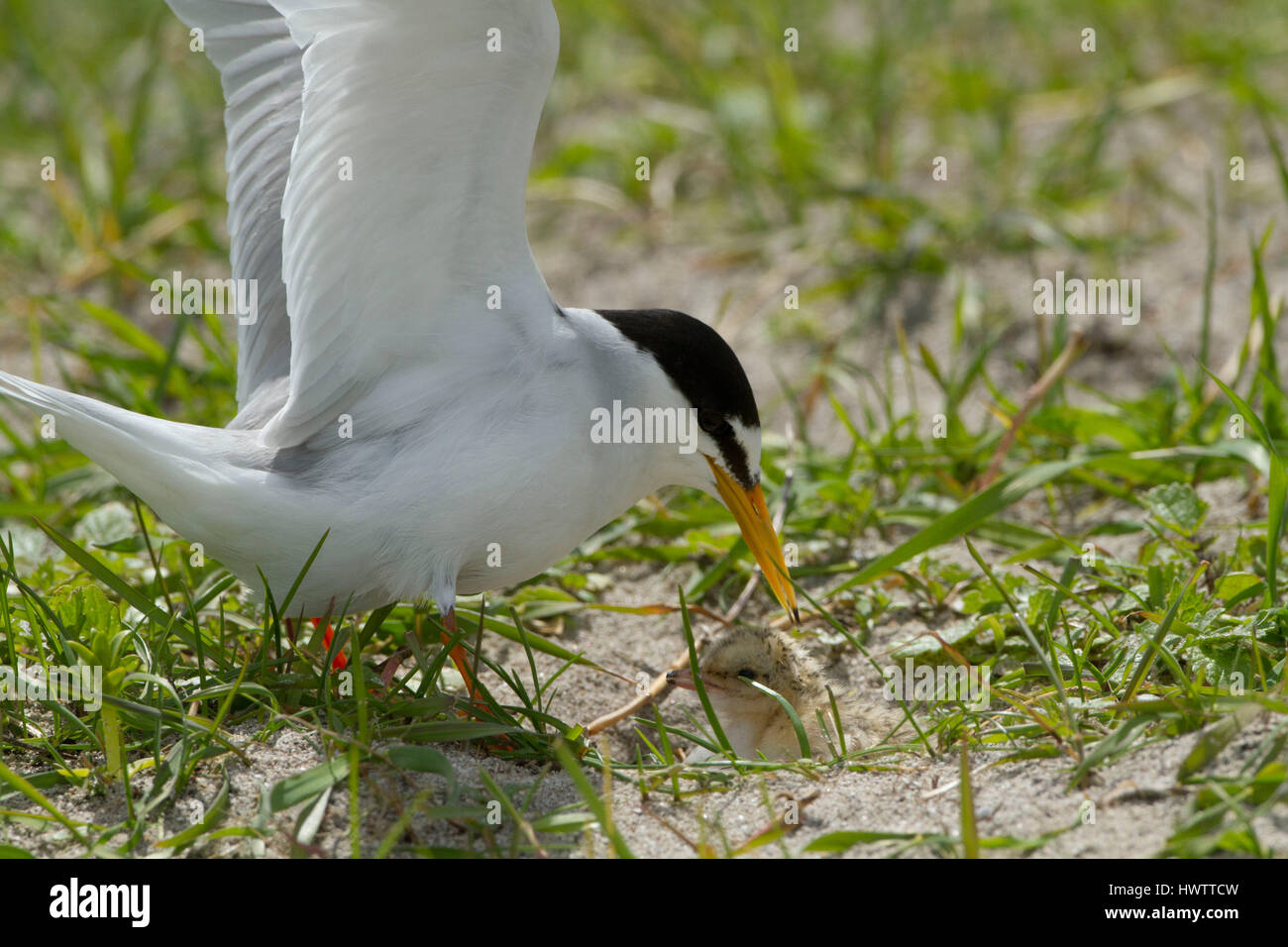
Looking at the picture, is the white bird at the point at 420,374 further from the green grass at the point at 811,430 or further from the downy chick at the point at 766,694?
the downy chick at the point at 766,694

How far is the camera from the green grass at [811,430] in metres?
2.60

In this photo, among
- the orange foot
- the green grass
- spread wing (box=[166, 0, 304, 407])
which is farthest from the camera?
spread wing (box=[166, 0, 304, 407])

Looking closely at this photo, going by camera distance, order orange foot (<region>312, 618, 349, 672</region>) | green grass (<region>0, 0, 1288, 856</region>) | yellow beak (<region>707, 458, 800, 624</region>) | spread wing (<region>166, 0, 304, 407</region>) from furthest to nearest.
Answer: spread wing (<region>166, 0, 304, 407</region>) < yellow beak (<region>707, 458, 800, 624</region>) < orange foot (<region>312, 618, 349, 672</region>) < green grass (<region>0, 0, 1288, 856</region>)

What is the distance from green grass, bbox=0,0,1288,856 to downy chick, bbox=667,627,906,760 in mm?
107

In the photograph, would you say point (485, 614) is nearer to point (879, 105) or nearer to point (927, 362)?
point (927, 362)

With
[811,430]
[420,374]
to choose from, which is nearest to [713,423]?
[420,374]

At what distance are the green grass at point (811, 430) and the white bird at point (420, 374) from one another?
8.0 inches

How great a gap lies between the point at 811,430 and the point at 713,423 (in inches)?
64.3

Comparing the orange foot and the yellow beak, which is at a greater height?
the yellow beak

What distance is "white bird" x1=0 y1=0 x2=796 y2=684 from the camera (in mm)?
2664

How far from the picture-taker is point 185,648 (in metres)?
3.07

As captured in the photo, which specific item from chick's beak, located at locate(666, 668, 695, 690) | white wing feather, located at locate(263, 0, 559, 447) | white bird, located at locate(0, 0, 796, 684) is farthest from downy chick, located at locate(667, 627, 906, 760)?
white wing feather, located at locate(263, 0, 559, 447)

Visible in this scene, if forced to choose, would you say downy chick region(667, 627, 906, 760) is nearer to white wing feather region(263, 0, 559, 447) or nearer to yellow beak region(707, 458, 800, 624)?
yellow beak region(707, 458, 800, 624)
